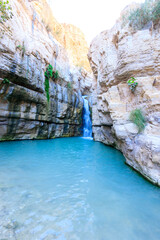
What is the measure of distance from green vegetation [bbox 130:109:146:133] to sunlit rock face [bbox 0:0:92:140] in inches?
345

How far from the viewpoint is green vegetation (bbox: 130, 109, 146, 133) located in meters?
3.98

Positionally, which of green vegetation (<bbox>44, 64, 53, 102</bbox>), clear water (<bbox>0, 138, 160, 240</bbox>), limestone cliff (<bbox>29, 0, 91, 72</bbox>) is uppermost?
limestone cliff (<bbox>29, 0, 91, 72</bbox>)

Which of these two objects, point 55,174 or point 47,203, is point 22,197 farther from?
point 55,174

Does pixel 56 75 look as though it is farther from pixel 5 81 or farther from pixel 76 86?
pixel 5 81

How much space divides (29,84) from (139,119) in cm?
942

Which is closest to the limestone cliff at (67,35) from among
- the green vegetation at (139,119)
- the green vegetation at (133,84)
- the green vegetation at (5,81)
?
the green vegetation at (5,81)

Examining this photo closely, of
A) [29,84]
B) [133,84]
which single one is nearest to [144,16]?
[133,84]

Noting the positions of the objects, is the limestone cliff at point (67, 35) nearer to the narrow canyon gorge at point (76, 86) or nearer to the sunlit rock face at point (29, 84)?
the narrow canyon gorge at point (76, 86)

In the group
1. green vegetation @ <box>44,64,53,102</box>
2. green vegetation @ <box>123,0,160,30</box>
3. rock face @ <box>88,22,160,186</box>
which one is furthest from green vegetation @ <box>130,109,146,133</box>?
green vegetation @ <box>44,64,53,102</box>

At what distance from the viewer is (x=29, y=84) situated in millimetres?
10195

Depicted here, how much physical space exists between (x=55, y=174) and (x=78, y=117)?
45.8 ft

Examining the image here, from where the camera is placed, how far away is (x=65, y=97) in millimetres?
15039

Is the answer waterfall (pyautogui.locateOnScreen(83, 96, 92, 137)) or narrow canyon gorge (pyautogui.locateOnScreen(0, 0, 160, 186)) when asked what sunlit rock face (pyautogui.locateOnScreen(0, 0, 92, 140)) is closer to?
narrow canyon gorge (pyautogui.locateOnScreen(0, 0, 160, 186))

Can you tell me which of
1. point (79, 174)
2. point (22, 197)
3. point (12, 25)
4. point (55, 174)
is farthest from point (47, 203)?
point (12, 25)
